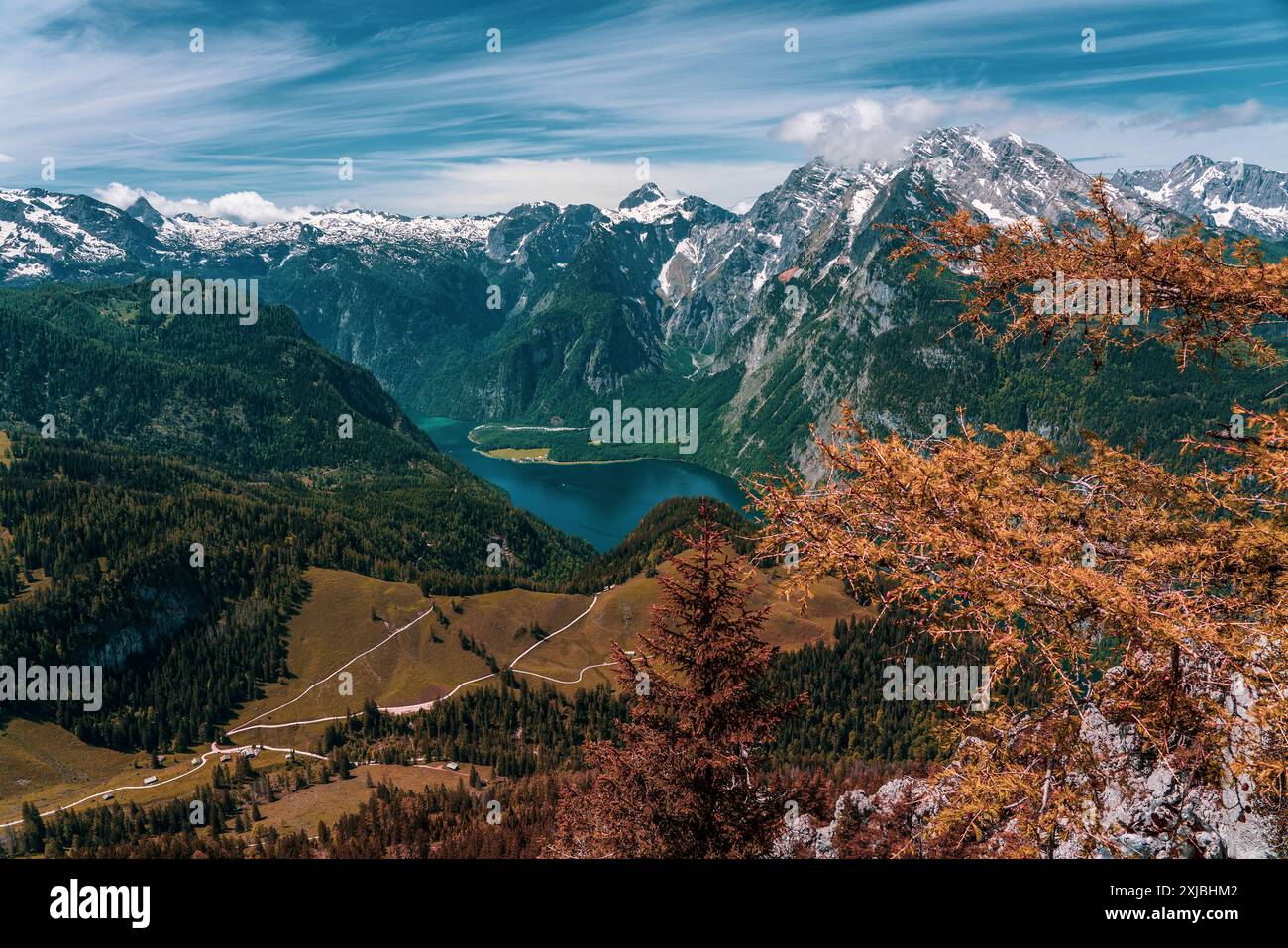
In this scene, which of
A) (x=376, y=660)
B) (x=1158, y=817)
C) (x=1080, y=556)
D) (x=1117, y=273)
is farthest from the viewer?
(x=376, y=660)

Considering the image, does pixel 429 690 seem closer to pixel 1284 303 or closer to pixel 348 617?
pixel 348 617

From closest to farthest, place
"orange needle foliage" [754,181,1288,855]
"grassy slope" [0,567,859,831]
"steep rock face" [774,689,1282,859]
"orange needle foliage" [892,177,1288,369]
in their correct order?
1. "orange needle foliage" [754,181,1288,855]
2. "steep rock face" [774,689,1282,859]
3. "orange needle foliage" [892,177,1288,369]
4. "grassy slope" [0,567,859,831]

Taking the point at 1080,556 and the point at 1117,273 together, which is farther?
the point at 1080,556

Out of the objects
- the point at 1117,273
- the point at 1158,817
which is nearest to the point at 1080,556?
the point at 1117,273

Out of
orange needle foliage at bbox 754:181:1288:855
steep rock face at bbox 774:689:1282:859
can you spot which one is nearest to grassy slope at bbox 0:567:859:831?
steep rock face at bbox 774:689:1282:859

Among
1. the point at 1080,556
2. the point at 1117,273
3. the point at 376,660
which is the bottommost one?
the point at 376,660

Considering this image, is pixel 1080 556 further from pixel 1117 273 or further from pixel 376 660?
pixel 376 660

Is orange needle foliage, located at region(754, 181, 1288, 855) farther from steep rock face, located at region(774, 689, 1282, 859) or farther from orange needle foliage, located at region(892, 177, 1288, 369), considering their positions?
steep rock face, located at region(774, 689, 1282, 859)

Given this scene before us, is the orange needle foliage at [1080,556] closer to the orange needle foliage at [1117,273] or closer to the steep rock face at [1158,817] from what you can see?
the orange needle foliage at [1117,273]

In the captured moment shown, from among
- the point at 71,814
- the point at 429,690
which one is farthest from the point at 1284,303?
the point at 71,814
